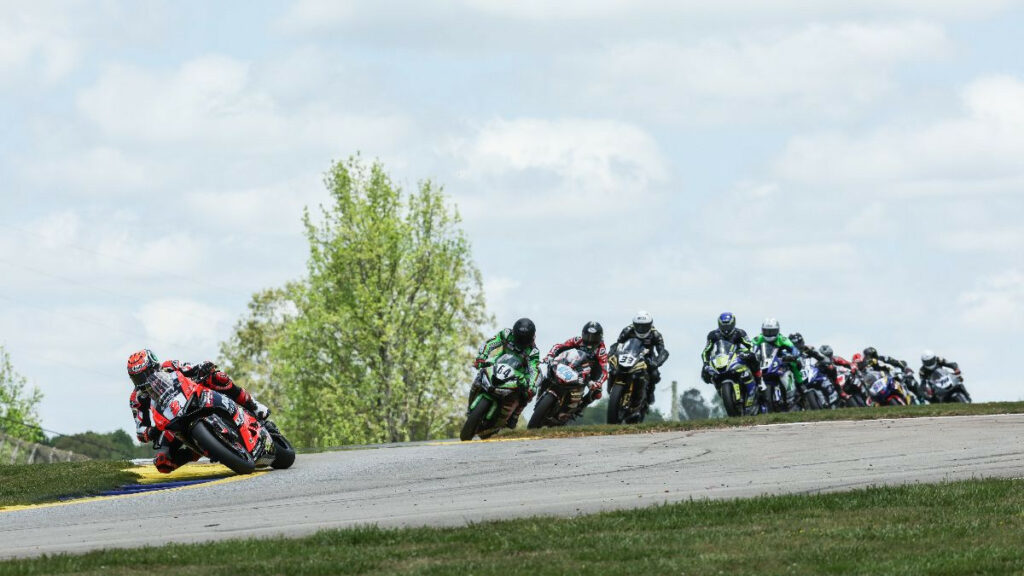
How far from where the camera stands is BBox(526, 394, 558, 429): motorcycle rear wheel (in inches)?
925

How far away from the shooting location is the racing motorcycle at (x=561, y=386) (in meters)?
23.3

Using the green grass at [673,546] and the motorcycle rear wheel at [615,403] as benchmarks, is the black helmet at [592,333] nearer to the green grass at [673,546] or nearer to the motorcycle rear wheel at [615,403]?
the motorcycle rear wheel at [615,403]

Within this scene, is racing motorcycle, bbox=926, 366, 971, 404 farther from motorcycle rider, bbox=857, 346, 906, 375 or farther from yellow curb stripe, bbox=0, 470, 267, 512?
yellow curb stripe, bbox=0, 470, 267, 512

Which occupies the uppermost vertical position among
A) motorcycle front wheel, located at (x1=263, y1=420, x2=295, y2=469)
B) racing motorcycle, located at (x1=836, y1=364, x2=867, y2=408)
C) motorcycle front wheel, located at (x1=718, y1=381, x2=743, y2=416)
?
racing motorcycle, located at (x1=836, y1=364, x2=867, y2=408)

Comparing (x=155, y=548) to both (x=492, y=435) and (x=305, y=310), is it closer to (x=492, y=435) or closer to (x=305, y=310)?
(x=492, y=435)

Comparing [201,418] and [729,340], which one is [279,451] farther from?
[729,340]

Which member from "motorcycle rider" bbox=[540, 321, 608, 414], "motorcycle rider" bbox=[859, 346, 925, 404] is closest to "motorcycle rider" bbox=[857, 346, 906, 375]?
"motorcycle rider" bbox=[859, 346, 925, 404]

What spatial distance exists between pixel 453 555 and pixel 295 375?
38.8m

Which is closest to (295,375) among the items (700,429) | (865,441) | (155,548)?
(700,429)

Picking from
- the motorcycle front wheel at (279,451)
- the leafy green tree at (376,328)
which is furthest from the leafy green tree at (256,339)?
the motorcycle front wheel at (279,451)

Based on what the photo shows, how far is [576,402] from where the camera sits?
23.8 m

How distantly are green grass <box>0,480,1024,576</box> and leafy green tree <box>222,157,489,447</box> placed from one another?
1378 inches

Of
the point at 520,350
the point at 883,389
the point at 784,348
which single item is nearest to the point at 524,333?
the point at 520,350

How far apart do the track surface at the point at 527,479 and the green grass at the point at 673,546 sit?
3.11 feet
